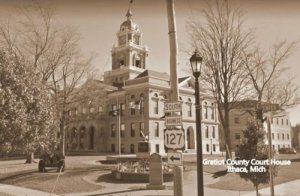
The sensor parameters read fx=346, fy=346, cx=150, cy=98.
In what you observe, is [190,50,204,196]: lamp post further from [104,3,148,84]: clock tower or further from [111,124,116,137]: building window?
[104,3,148,84]: clock tower

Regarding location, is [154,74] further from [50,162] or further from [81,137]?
[50,162]

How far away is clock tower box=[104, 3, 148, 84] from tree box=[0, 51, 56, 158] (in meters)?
42.5

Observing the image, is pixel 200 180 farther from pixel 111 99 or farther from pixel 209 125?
pixel 209 125

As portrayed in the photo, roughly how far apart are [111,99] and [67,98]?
85.1 ft

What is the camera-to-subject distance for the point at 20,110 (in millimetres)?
10727

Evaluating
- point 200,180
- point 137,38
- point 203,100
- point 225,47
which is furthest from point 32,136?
point 137,38

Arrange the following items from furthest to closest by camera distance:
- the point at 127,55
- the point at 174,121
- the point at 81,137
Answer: the point at 127,55
the point at 81,137
the point at 174,121

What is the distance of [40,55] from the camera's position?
2358cm

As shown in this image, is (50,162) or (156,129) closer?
(50,162)

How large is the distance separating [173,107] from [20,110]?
5.65 metres

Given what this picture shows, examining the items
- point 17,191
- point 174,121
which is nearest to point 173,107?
point 174,121

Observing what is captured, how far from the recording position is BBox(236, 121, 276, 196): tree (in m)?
10.9

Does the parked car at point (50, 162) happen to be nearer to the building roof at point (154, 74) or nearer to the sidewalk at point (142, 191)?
the sidewalk at point (142, 191)

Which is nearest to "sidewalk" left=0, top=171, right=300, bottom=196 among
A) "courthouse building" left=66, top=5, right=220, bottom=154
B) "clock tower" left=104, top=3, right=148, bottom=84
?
Result: "courthouse building" left=66, top=5, right=220, bottom=154
